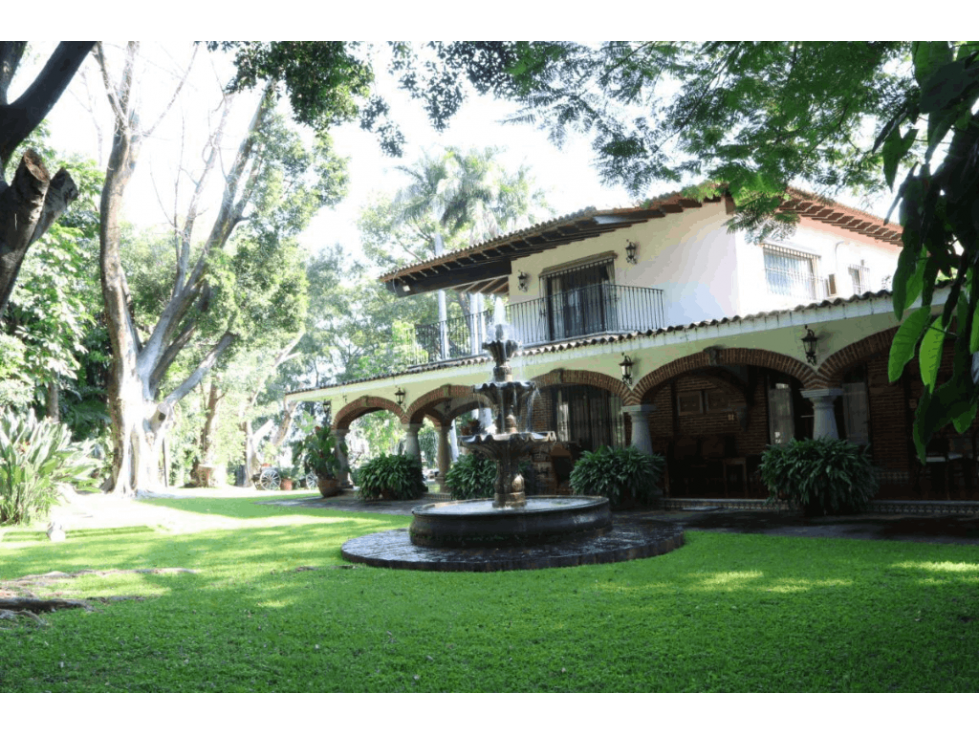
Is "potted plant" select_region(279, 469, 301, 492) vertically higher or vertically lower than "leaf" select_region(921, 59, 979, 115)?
lower

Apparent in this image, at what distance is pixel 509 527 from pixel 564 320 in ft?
35.4

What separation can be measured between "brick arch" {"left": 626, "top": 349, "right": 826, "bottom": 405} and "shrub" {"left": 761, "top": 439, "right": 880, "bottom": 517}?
1215 mm

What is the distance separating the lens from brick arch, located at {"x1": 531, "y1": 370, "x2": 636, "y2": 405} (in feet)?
45.2

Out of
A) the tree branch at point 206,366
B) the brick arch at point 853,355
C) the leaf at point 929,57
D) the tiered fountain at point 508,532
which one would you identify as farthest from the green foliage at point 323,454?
the leaf at point 929,57

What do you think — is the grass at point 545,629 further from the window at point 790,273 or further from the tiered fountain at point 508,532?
the window at point 790,273

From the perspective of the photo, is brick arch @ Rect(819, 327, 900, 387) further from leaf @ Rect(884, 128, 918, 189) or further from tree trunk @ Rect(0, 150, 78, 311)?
tree trunk @ Rect(0, 150, 78, 311)

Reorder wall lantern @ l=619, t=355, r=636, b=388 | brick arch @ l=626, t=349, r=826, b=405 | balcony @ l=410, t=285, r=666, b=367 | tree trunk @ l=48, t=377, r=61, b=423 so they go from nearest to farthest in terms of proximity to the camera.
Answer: brick arch @ l=626, t=349, r=826, b=405 → wall lantern @ l=619, t=355, r=636, b=388 → balcony @ l=410, t=285, r=666, b=367 → tree trunk @ l=48, t=377, r=61, b=423

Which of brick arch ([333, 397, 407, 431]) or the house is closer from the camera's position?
the house

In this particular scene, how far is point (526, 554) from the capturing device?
7586 millimetres

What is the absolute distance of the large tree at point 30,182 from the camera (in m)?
4.72

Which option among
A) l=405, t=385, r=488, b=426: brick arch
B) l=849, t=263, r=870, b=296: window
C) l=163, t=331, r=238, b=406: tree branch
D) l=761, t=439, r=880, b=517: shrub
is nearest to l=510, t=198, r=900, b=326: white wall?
l=849, t=263, r=870, b=296: window

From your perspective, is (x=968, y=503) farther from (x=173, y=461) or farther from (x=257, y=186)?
(x=173, y=461)

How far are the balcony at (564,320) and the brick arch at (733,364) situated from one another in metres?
3.33
